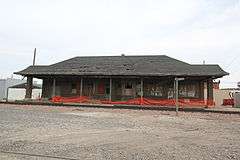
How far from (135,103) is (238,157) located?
866 inches

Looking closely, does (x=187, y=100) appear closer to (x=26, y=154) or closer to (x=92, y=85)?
(x=92, y=85)

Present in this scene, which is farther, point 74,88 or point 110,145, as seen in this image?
point 74,88

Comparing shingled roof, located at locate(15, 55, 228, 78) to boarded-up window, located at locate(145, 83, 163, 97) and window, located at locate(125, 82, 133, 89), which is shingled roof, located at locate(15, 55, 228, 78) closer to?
window, located at locate(125, 82, 133, 89)

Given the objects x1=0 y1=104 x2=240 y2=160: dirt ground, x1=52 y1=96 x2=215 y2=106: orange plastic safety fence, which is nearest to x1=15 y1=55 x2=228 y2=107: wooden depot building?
x1=52 y1=96 x2=215 y2=106: orange plastic safety fence

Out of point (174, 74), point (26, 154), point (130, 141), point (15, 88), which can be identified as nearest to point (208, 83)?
point (174, 74)

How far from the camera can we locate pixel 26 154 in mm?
7629

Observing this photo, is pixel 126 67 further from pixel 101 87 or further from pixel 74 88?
pixel 74 88

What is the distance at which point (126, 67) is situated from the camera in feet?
110

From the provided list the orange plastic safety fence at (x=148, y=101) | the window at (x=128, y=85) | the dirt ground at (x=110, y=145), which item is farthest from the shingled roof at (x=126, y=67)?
the dirt ground at (x=110, y=145)

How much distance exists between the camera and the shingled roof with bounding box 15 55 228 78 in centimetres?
3017

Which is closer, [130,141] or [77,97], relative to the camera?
[130,141]

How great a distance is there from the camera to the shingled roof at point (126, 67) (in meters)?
30.2

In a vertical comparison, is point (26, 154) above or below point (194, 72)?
below

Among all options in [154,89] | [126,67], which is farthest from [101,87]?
[154,89]
